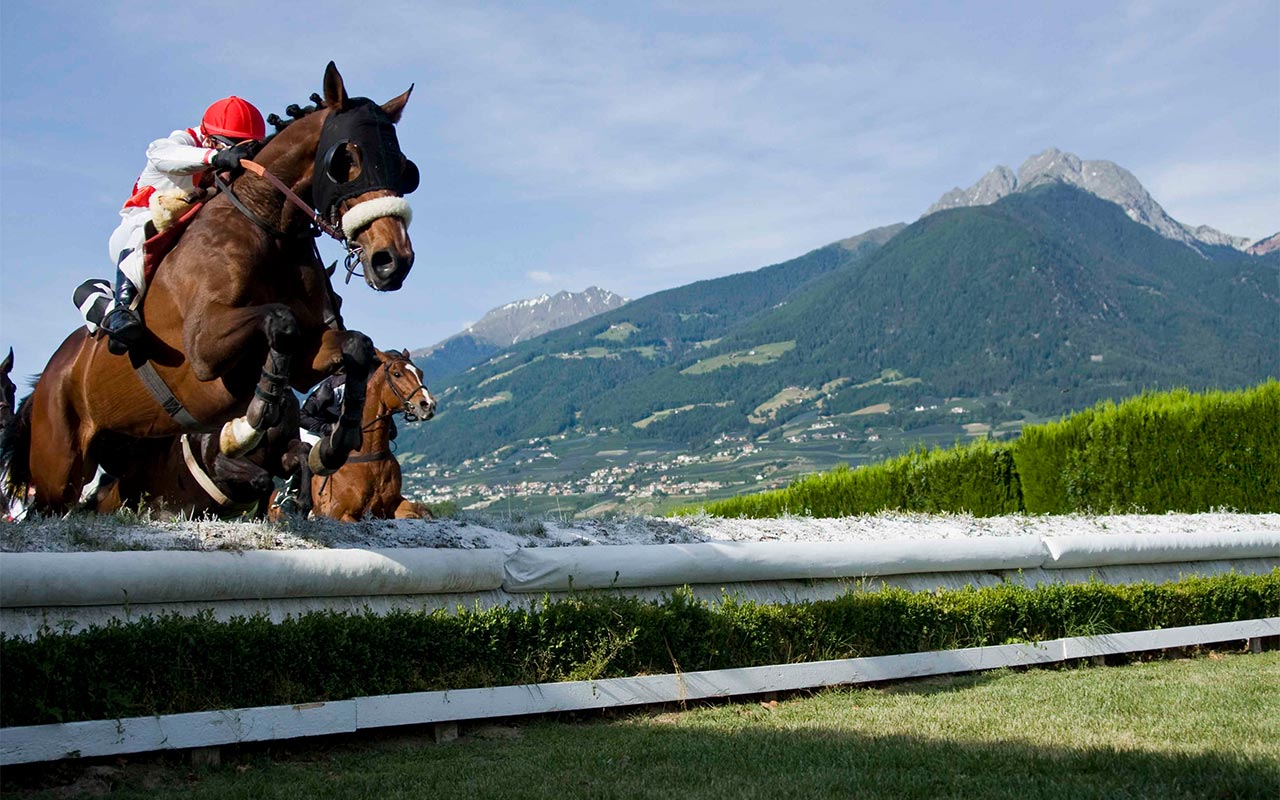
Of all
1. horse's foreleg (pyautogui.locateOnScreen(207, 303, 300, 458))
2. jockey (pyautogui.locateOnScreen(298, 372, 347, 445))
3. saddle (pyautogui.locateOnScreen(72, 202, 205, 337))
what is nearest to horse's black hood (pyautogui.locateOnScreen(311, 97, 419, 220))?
horse's foreleg (pyautogui.locateOnScreen(207, 303, 300, 458))

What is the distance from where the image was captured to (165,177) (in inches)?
258

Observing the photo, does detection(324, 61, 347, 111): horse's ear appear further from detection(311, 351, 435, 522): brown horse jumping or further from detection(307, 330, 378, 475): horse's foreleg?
detection(311, 351, 435, 522): brown horse jumping

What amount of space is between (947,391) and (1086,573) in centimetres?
18483

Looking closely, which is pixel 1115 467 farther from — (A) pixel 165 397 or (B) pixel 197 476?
(A) pixel 165 397

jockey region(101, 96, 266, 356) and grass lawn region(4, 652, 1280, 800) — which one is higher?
jockey region(101, 96, 266, 356)

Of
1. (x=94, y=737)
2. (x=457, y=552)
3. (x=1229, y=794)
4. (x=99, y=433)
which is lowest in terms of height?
(x=1229, y=794)

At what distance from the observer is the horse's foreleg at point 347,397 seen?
5570mm

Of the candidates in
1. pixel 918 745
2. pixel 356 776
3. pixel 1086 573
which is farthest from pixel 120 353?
pixel 1086 573

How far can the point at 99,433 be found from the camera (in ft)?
22.4

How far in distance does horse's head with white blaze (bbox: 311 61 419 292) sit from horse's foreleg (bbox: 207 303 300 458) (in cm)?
45

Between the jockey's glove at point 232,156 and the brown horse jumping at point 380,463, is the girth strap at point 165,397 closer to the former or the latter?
the jockey's glove at point 232,156

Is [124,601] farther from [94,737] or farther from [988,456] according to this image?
[988,456]

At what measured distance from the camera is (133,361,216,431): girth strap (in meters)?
6.14

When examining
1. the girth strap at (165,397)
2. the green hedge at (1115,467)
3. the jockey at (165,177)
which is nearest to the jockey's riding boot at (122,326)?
the jockey at (165,177)
